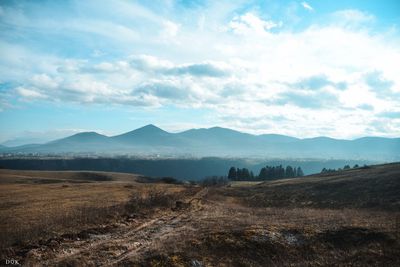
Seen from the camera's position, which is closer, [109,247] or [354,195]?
[109,247]

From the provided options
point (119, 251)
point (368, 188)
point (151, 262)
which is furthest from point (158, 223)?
point (368, 188)

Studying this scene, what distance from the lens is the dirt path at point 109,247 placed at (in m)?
18.0

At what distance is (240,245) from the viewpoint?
2052 cm

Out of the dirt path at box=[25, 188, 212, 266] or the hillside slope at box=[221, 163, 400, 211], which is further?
the hillside slope at box=[221, 163, 400, 211]

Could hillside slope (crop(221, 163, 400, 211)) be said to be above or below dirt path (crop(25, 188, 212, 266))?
above

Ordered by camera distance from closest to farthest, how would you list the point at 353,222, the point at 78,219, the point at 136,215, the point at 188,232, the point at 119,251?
the point at 119,251
the point at 188,232
the point at 353,222
the point at 78,219
the point at 136,215

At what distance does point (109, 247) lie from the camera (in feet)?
66.8

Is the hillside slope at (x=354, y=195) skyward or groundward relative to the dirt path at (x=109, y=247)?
skyward

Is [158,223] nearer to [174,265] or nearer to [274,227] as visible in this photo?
[274,227]

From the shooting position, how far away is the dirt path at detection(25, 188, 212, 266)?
18.0 meters

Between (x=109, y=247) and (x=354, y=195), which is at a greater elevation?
(x=354, y=195)

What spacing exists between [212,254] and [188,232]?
4.63 meters

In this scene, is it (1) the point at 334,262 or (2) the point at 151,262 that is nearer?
(2) the point at 151,262

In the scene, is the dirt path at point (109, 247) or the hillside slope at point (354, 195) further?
the hillside slope at point (354, 195)
